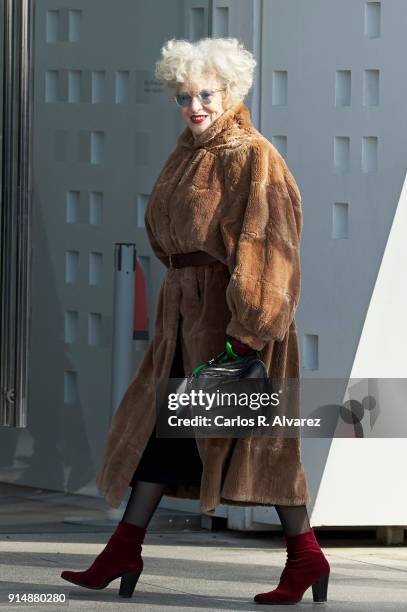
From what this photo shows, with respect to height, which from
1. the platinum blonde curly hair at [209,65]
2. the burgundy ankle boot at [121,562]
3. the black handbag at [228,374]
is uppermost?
the platinum blonde curly hair at [209,65]

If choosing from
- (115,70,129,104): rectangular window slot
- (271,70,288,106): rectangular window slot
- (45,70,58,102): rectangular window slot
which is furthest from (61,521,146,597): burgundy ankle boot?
(45,70,58,102): rectangular window slot

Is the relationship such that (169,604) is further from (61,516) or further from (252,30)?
(252,30)

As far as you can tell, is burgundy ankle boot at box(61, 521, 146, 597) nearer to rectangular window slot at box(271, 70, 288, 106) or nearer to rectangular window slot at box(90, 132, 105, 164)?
rectangular window slot at box(271, 70, 288, 106)

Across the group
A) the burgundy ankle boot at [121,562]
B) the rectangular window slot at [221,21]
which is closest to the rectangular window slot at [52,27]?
the rectangular window slot at [221,21]

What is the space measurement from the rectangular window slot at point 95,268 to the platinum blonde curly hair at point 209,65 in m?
1.96

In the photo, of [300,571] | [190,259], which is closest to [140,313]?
[190,259]

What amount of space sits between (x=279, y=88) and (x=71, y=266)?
4.36 ft

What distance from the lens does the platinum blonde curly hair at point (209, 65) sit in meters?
4.75

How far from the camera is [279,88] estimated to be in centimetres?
597

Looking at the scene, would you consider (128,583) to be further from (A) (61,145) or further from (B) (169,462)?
(A) (61,145)

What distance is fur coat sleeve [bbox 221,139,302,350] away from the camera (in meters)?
4.50

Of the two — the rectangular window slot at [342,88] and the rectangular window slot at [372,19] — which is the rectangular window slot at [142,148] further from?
the rectangular window slot at [372,19]

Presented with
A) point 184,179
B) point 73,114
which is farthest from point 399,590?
point 73,114

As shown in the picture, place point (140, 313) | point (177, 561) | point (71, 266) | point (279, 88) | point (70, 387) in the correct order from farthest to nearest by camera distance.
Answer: point (70, 387) < point (71, 266) < point (140, 313) < point (279, 88) < point (177, 561)
